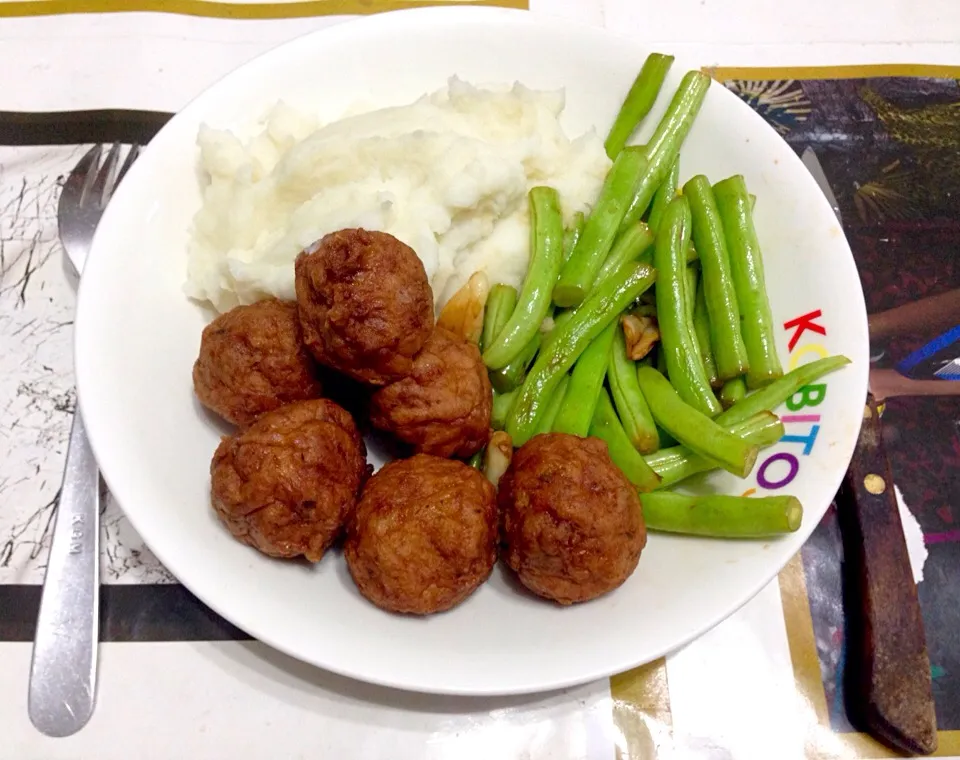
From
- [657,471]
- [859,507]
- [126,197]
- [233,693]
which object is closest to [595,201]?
[657,471]

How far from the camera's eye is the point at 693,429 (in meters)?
1.95

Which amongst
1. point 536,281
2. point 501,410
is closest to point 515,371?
point 501,410

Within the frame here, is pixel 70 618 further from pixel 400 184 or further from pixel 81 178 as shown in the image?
pixel 81 178

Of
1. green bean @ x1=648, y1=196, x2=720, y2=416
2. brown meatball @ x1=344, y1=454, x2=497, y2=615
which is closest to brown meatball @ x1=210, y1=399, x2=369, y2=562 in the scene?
brown meatball @ x1=344, y1=454, x2=497, y2=615

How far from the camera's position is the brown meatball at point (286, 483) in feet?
5.62

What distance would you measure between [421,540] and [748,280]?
1.28m

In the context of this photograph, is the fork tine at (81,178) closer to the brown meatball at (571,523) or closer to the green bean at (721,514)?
the brown meatball at (571,523)

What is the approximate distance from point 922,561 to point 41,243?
138 inches

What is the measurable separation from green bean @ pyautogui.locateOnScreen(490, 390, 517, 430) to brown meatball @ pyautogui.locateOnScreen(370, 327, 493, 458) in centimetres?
20

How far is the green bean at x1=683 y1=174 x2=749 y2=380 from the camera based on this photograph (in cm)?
210

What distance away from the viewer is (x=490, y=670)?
1.68 meters

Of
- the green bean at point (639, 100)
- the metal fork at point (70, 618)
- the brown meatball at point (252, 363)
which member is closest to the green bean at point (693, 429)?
the green bean at point (639, 100)

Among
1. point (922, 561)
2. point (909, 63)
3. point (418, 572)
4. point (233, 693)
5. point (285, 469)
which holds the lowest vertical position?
point (233, 693)

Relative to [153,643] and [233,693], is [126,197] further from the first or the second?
[233,693]
